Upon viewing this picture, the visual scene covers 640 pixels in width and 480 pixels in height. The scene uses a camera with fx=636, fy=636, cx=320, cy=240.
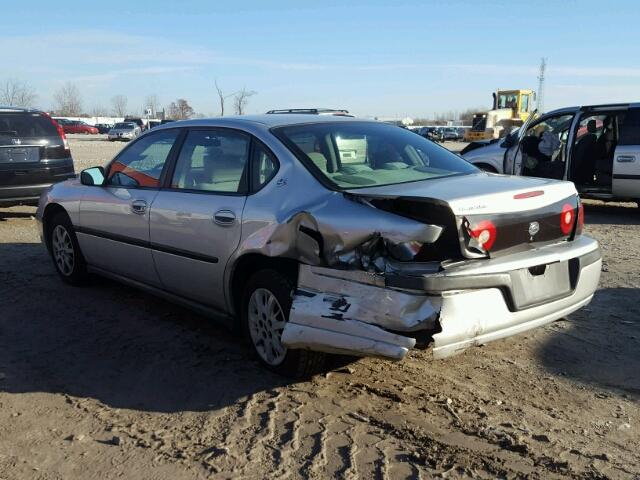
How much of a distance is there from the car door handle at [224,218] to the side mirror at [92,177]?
6.14 feet

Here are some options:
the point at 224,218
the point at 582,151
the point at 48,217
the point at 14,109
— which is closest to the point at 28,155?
the point at 14,109

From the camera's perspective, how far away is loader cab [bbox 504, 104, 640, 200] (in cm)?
973

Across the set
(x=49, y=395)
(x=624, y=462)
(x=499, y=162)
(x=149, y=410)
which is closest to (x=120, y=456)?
→ (x=149, y=410)

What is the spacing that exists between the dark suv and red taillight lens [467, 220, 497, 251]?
25.7ft

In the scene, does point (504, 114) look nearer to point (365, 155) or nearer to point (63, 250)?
point (63, 250)

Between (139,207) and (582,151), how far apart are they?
802 cm

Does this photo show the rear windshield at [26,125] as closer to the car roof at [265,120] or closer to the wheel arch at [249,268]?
the car roof at [265,120]

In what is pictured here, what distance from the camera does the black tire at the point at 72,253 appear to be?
19.4 ft

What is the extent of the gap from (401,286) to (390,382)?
0.97 m

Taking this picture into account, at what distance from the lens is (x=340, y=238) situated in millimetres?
3414

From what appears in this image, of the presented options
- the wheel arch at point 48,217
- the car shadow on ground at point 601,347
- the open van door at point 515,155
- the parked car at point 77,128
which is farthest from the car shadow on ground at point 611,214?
the parked car at point 77,128

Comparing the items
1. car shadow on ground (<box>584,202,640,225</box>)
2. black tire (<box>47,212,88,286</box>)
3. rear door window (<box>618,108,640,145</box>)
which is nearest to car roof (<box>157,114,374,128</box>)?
black tire (<box>47,212,88,286</box>)

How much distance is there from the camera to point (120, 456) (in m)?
3.12

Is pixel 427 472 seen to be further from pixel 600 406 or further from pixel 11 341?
pixel 11 341
